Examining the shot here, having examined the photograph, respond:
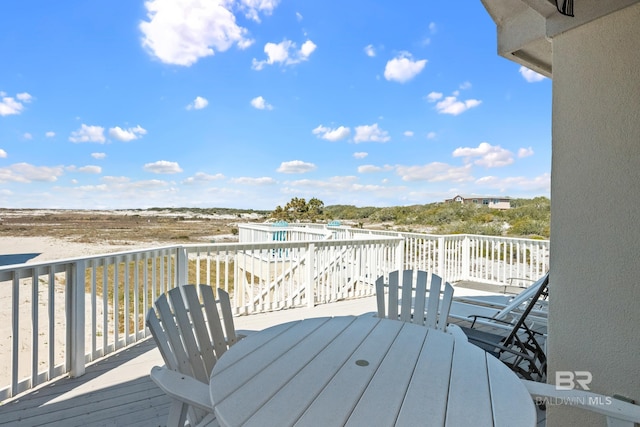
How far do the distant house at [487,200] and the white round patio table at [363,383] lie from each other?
74.4 feet

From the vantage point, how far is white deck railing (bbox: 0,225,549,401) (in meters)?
2.74

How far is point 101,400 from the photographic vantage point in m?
2.50

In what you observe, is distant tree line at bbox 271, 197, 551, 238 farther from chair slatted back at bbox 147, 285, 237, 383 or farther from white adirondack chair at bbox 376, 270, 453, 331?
chair slatted back at bbox 147, 285, 237, 383

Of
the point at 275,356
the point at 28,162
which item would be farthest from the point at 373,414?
the point at 28,162

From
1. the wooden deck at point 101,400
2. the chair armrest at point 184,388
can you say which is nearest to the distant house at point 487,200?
the wooden deck at point 101,400

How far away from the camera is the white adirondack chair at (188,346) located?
4.14ft

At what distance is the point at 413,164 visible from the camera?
24.8 meters

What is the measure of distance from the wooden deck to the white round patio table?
1.33m

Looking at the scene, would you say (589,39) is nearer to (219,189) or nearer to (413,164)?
(413,164)

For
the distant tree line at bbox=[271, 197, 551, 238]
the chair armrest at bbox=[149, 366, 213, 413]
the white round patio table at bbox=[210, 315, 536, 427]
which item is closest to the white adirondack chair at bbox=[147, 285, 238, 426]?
the chair armrest at bbox=[149, 366, 213, 413]

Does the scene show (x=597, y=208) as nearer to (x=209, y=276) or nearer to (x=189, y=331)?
(x=189, y=331)

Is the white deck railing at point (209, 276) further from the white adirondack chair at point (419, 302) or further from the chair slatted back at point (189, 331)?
the white adirondack chair at point (419, 302)

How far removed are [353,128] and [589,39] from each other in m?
20.2

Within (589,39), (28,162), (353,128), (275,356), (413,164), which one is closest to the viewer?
(275,356)
